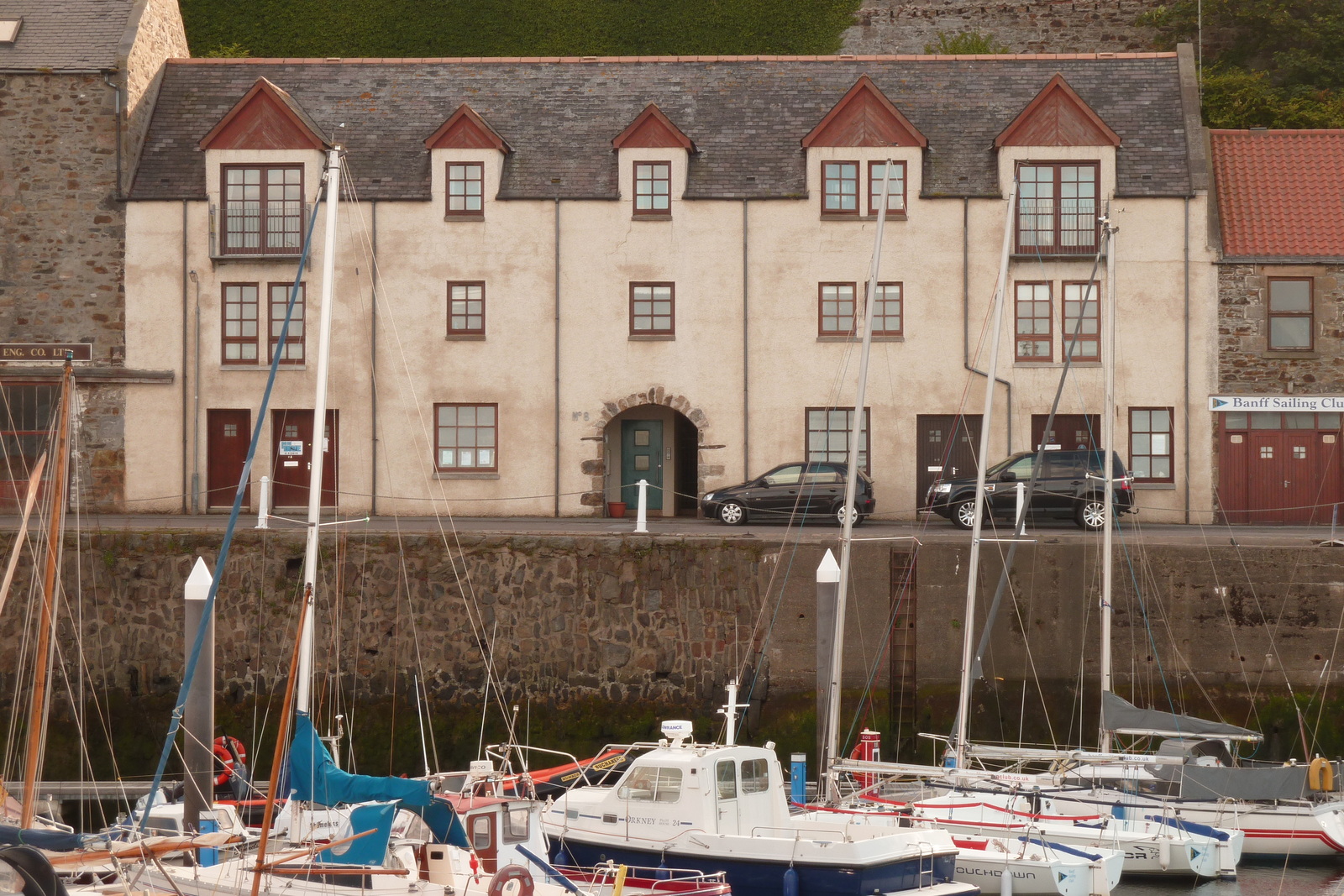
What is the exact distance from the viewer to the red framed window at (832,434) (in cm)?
3369

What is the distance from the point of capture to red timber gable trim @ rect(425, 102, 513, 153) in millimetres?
33844

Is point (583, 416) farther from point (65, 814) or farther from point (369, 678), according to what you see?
point (65, 814)

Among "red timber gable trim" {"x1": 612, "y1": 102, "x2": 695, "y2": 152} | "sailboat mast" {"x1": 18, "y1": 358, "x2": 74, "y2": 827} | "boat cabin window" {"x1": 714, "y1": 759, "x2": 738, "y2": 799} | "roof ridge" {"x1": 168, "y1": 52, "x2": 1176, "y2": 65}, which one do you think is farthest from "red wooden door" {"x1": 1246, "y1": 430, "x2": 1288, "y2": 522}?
"sailboat mast" {"x1": 18, "y1": 358, "x2": 74, "y2": 827}

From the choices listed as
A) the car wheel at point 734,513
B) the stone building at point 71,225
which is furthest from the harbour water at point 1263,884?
the stone building at point 71,225

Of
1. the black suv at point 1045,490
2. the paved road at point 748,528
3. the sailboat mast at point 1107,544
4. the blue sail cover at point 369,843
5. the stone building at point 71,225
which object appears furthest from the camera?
the stone building at point 71,225

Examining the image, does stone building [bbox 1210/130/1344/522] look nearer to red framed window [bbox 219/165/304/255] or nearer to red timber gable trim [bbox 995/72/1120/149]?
red timber gable trim [bbox 995/72/1120/149]

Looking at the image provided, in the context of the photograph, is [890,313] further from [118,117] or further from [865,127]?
[118,117]

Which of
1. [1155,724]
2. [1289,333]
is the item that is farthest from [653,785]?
[1289,333]

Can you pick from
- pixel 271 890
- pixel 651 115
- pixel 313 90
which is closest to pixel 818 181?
pixel 651 115

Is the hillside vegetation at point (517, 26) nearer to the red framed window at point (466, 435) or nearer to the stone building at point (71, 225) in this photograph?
the stone building at point (71, 225)

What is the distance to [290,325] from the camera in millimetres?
33781

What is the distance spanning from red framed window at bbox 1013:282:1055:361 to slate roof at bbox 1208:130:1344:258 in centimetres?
377

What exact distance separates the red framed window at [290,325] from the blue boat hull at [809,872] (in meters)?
18.2

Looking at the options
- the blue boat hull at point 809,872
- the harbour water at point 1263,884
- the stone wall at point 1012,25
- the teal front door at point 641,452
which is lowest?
the harbour water at point 1263,884
